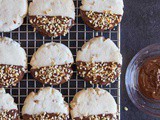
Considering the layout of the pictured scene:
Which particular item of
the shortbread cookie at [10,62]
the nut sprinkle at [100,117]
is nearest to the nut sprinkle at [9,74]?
the shortbread cookie at [10,62]

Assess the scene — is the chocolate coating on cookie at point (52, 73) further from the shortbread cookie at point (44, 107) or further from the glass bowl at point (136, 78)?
the glass bowl at point (136, 78)

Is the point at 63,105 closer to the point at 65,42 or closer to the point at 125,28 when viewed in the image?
the point at 65,42

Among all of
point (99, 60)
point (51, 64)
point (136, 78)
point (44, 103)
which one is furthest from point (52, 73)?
point (136, 78)

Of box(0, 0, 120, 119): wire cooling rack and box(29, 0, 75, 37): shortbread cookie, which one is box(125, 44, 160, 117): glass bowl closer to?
box(0, 0, 120, 119): wire cooling rack

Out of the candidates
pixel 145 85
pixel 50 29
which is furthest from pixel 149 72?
pixel 50 29

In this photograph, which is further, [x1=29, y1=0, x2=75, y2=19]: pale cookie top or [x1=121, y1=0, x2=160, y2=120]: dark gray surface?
[x1=121, y1=0, x2=160, y2=120]: dark gray surface

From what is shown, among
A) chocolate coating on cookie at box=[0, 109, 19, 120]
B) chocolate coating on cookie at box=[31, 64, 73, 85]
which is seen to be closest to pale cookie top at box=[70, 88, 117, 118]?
chocolate coating on cookie at box=[31, 64, 73, 85]

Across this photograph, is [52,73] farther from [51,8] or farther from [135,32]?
[135,32]
